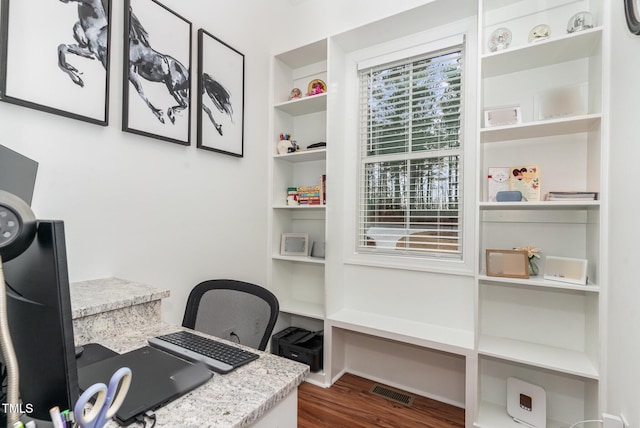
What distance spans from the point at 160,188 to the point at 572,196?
228cm

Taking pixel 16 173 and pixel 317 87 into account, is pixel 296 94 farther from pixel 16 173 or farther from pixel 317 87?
pixel 16 173

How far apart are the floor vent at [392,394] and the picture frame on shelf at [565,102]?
201 cm

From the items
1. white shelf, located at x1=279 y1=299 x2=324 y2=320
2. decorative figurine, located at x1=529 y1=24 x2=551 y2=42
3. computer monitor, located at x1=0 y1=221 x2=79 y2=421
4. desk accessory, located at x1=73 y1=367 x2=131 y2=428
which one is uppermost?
decorative figurine, located at x1=529 y1=24 x2=551 y2=42

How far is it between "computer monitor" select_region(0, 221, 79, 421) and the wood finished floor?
172 centimetres

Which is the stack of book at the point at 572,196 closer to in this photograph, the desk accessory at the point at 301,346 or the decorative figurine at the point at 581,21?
the decorative figurine at the point at 581,21

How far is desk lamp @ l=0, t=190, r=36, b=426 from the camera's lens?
417 mm

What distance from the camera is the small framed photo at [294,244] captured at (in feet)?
8.54

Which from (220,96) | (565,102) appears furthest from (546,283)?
(220,96)

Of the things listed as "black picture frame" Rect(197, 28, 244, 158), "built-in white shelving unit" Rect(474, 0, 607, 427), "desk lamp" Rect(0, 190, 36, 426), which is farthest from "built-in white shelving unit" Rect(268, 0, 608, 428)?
"desk lamp" Rect(0, 190, 36, 426)

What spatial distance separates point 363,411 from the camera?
2.00 m

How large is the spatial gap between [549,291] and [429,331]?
0.75 m

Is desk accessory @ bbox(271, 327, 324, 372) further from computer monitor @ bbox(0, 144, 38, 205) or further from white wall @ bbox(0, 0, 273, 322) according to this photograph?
computer monitor @ bbox(0, 144, 38, 205)

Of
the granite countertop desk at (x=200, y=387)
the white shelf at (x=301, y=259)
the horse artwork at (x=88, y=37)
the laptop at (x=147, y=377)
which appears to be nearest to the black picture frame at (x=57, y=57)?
the horse artwork at (x=88, y=37)

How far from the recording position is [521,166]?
1.88 meters
